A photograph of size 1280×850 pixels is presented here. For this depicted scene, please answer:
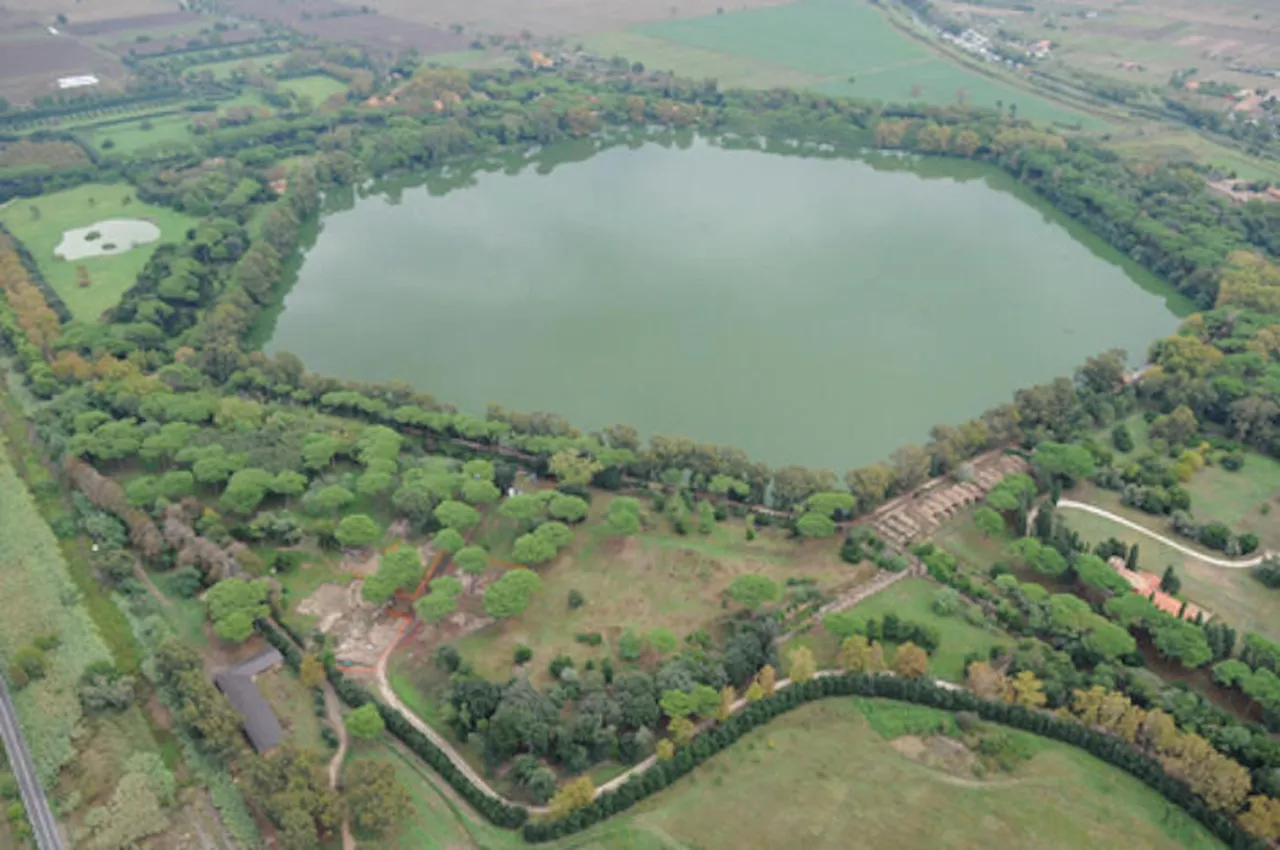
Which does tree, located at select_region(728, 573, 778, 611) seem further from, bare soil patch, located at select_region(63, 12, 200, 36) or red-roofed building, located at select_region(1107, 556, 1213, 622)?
bare soil patch, located at select_region(63, 12, 200, 36)

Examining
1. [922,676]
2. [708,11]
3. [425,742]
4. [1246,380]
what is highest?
[708,11]

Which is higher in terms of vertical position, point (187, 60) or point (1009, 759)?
point (187, 60)

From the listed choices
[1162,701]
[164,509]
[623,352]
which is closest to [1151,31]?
[623,352]

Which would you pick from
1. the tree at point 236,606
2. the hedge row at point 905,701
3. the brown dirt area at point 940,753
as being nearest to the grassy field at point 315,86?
the tree at point 236,606

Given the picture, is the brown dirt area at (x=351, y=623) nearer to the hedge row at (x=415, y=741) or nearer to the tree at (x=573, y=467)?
the hedge row at (x=415, y=741)

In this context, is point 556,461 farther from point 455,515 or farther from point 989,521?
point 989,521

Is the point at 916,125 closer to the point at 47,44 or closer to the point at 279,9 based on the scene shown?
the point at 279,9

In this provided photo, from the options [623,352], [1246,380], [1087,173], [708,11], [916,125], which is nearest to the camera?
[1246,380]

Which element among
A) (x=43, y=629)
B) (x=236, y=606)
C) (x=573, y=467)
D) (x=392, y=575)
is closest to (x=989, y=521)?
(x=573, y=467)
